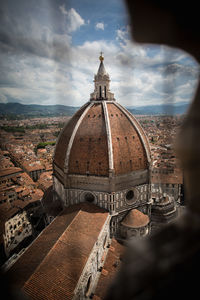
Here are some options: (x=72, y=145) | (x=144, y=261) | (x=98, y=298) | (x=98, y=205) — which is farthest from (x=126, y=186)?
(x=144, y=261)

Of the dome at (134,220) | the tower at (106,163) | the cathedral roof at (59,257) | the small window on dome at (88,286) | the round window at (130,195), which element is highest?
the tower at (106,163)

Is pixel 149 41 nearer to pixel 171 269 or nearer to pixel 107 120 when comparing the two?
pixel 171 269

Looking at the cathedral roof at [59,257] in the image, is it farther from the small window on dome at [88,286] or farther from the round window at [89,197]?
the small window on dome at [88,286]

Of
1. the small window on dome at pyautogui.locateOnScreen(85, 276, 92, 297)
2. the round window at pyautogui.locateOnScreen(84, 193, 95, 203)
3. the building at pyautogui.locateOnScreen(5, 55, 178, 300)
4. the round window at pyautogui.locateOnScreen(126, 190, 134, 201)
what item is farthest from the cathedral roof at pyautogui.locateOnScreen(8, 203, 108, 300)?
the round window at pyautogui.locateOnScreen(126, 190, 134, 201)

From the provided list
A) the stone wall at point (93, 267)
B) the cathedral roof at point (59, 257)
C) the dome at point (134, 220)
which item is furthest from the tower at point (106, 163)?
the cathedral roof at point (59, 257)

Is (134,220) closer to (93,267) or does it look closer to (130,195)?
(130,195)

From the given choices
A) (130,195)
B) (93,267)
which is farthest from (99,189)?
(93,267)

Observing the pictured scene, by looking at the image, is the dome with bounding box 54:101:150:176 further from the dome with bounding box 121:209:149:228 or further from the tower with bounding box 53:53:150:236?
the dome with bounding box 121:209:149:228
